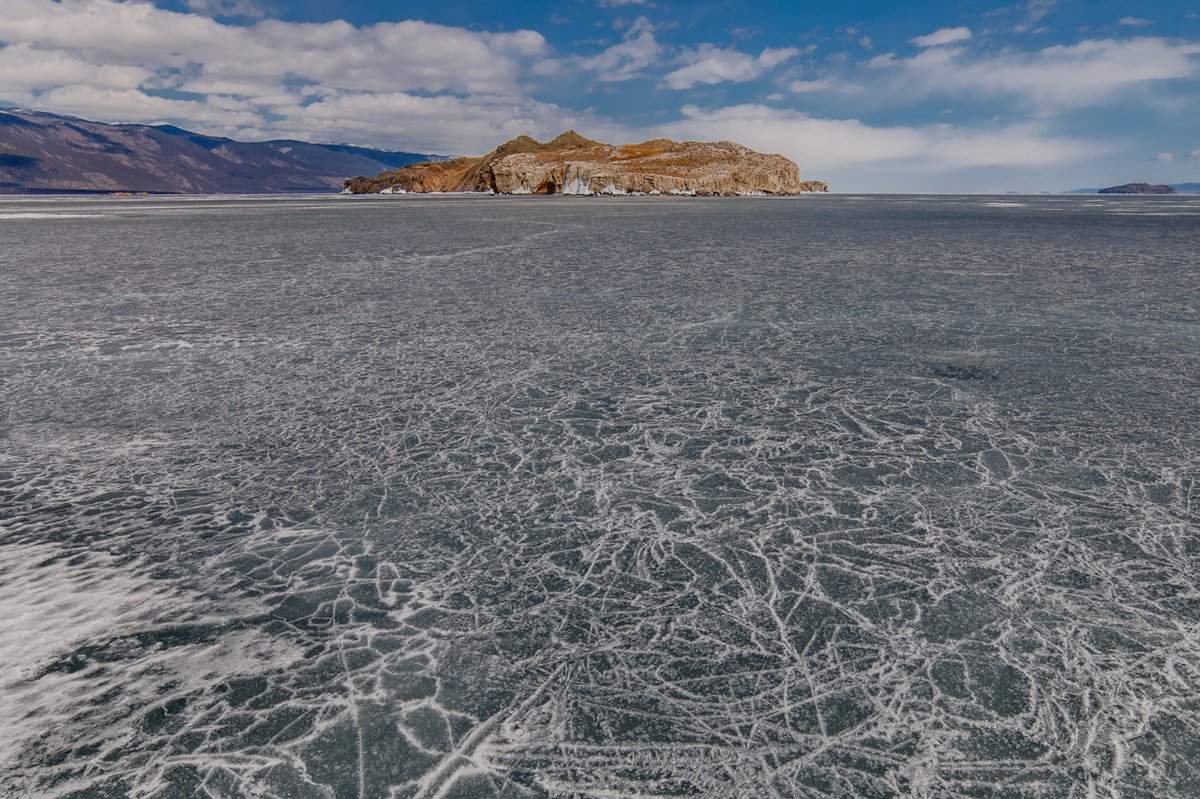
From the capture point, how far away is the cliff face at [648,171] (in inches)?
3565

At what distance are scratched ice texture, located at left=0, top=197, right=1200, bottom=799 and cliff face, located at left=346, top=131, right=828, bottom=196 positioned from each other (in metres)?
88.6

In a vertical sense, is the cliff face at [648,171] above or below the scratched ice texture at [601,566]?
above

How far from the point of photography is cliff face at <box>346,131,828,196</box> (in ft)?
297

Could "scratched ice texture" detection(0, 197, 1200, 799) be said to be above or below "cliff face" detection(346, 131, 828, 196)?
below

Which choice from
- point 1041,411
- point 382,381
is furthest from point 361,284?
point 1041,411

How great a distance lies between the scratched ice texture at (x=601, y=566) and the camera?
1722 millimetres

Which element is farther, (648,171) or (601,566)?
(648,171)

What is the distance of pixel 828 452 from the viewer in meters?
3.67

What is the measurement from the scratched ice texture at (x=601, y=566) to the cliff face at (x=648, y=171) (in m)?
88.6

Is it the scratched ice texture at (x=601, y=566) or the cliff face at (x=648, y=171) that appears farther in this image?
the cliff face at (x=648, y=171)

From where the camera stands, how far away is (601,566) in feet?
8.50

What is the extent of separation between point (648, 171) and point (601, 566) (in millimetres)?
97296

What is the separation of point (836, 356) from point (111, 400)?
524cm

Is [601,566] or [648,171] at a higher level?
[648,171]
